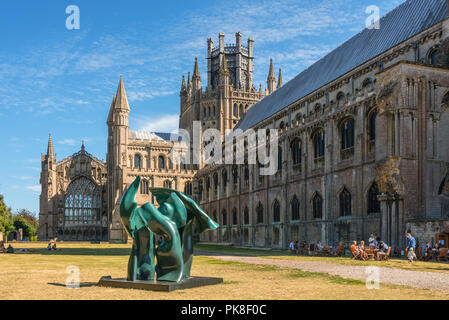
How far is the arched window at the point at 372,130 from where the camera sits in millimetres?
34750

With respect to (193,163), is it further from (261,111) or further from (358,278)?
(358,278)

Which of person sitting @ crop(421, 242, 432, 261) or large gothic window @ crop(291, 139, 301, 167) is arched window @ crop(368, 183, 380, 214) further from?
large gothic window @ crop(291, 139, 301, 167)

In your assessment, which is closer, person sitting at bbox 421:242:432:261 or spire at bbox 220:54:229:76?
person sitting at bbox 421:242:432:261

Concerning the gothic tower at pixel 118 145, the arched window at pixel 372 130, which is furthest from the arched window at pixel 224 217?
the arched window at pixel 372 130

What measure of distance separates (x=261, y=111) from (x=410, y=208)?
41.3 m

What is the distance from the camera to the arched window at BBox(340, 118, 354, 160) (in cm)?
3762

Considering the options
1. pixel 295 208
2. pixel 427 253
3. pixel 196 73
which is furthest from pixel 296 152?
pixel 196 73

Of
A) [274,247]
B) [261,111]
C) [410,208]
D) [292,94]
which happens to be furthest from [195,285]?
[261,111]

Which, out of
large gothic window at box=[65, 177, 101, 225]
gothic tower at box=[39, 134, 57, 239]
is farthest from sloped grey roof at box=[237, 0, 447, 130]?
gothic tower at box=[39, 134, 57, 239]

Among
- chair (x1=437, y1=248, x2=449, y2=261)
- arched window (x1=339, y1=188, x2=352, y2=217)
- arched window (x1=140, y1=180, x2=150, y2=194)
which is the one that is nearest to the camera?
chair (x1=437, y1=248, x2=449, y2=261)

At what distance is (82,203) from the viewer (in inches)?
3834

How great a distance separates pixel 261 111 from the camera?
68.9 meters

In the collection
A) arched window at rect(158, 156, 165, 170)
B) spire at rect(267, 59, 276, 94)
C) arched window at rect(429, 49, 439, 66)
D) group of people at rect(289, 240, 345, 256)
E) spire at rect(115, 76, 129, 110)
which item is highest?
spire at rect(267, 59, 276, 94)

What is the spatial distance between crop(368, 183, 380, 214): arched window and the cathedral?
0.14 m
